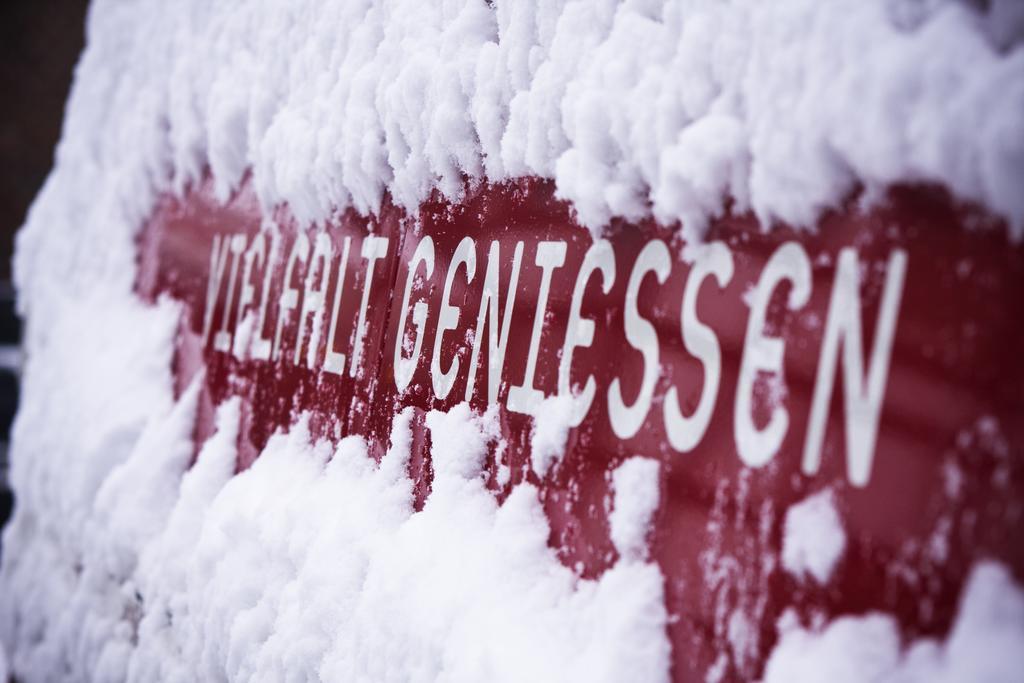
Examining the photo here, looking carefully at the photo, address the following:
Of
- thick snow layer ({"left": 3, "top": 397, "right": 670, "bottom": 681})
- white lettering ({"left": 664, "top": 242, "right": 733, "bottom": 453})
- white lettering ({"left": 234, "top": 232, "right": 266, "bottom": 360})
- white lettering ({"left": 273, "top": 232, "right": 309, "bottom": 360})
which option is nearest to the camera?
white lettering ({"left": 664, "top": 242, "right": 733, "bottom": 453})

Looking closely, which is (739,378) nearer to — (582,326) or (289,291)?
(582,326)

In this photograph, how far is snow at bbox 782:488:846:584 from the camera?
817 millimetres

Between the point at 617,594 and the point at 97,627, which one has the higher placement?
the point at 617,594

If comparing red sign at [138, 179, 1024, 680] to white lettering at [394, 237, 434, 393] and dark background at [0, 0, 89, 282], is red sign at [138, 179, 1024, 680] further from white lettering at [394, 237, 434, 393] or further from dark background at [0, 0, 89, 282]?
dark background at [0, 0, 89, 282]

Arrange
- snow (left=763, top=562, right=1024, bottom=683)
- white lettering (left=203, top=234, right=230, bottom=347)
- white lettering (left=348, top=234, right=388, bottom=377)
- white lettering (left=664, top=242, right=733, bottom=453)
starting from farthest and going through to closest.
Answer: white lettering (left=203, top=234, right=230, bottom=347)
white lettering (left=348, top=234, right=388, bottom=377)
white lettering (left=664, top=242, right=733, bottom=453)
snow (left=763, top=562, right=1024, bottom=683)

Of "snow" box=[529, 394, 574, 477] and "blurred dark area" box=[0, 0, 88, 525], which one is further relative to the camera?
"blurred dark area" box=[0, 0, 88, 525]

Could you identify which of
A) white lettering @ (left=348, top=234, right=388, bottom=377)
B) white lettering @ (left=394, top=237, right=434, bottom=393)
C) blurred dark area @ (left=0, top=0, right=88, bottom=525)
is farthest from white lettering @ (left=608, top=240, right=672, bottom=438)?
blurred dark area @ (left=0, top=0, right=88, bottom=525)

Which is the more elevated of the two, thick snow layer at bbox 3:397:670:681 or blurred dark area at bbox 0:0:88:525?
blurred dark area at bbox 0:0:88:525

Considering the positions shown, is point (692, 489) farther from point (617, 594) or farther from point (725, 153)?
point (725, 153)

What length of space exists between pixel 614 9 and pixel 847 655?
0.74 m

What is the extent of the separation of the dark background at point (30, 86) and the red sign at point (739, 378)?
29.3ft

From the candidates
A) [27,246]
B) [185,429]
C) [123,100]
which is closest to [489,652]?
[185,429]

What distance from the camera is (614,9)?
1.13 metres

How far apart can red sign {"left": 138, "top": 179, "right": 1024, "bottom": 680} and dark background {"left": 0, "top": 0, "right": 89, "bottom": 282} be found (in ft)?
29.3
